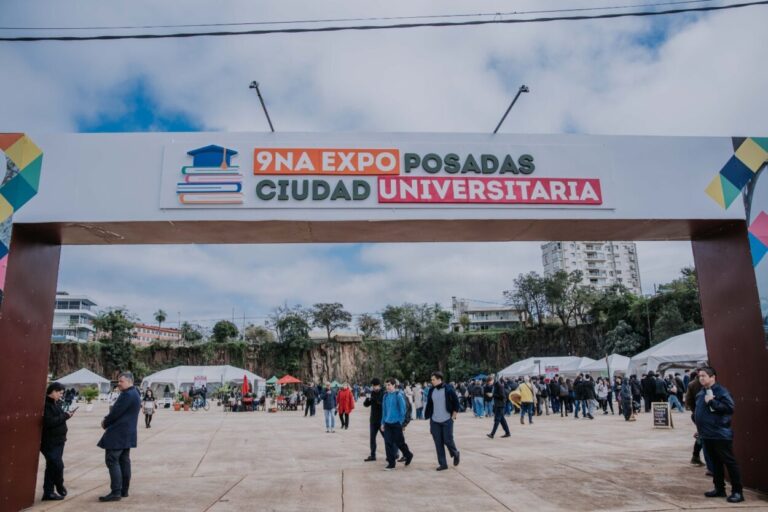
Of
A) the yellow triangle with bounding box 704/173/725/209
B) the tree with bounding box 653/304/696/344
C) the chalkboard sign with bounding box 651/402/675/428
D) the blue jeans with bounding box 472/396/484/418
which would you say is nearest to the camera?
the yellow triangle with bounding box 704/173/725/209

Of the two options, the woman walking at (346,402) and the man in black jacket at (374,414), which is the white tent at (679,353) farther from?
the man in black jacket at (374,414)

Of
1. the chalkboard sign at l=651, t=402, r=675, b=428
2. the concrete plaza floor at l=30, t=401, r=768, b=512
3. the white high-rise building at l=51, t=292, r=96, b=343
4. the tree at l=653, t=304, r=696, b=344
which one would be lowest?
the concrete plaza floor at l=30, t=401, r=768, b=512

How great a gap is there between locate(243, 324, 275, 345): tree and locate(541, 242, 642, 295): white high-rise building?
64.4 meters

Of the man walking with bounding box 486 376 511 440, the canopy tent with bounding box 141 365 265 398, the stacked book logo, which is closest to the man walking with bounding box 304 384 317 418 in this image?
the canopy tent with bounding box 141 365 265 398

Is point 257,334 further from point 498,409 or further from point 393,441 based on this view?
point 393,441

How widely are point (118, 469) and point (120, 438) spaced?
38 centimetres

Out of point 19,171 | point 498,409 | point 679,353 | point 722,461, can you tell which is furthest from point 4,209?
point 679,353

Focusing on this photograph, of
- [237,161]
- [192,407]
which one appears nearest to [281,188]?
[237,161]

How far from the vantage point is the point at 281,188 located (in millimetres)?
7055

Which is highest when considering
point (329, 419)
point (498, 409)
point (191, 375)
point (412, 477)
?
point (191, 375)

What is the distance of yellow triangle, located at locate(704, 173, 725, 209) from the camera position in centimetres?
738

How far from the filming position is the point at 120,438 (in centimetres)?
701

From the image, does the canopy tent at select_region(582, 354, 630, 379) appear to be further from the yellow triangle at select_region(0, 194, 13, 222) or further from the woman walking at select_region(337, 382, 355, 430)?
the yellow triangle at select_region(0, 194, 13, 222)

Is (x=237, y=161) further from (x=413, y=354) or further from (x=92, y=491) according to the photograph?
(x=413, y=354)
